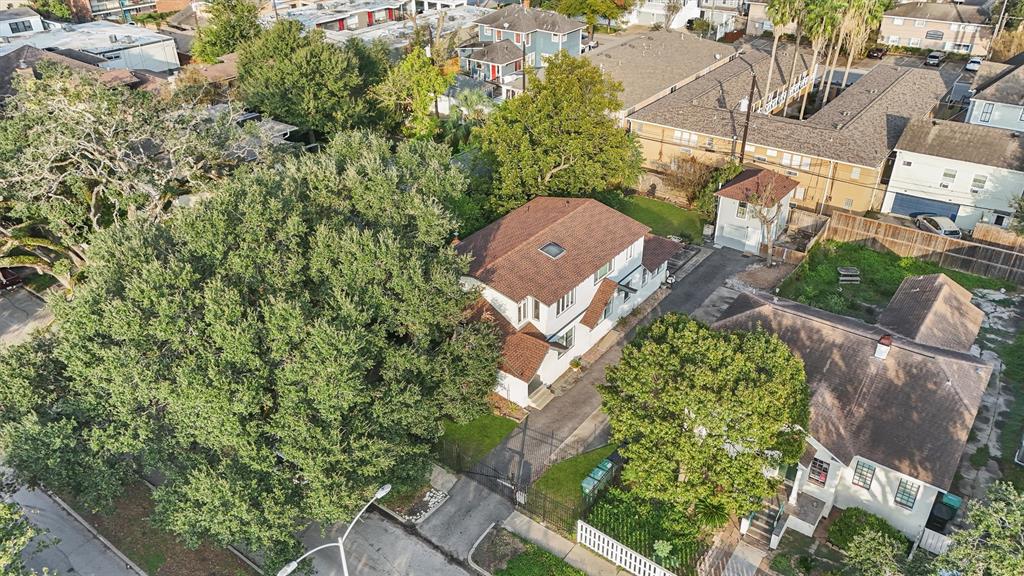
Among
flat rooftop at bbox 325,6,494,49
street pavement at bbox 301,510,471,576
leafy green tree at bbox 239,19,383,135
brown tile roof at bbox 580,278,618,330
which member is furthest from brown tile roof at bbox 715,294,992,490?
flat rooftop at bbox 325,6,494,49

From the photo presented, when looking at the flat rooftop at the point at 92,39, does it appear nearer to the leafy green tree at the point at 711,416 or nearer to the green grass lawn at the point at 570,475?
the green grass lawn at the point at 570,475

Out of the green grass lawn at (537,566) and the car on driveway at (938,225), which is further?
the car on driveway at (938,225)

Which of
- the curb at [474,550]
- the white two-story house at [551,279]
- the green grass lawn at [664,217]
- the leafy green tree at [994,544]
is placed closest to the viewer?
the leafy green tree at [994,544]

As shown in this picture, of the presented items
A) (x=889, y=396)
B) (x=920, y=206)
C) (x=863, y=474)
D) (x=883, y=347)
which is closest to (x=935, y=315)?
(x=883, y=347)

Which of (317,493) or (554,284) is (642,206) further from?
(317,493)

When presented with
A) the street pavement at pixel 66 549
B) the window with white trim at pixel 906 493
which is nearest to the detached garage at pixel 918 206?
the window with white trim at pixel 906 493

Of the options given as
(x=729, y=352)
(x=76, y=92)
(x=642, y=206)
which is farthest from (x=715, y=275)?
(x=76, y=92)
